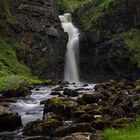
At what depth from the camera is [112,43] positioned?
314ft

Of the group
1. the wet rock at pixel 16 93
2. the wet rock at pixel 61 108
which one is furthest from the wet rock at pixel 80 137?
the wet rock at pixel 16 93

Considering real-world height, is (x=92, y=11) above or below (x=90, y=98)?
above

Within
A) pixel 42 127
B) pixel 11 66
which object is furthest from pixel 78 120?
pixel 11 66

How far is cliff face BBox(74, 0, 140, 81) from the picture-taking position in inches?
3647

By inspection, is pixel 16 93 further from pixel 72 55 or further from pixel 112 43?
pixel 72 55

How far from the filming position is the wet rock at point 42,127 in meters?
24.0

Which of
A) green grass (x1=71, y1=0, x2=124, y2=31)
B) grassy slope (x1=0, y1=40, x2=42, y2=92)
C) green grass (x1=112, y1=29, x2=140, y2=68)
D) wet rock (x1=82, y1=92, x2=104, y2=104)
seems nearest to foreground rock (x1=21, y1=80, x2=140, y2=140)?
wet rock (x1=82, y1=92, x2=104, y2=104)

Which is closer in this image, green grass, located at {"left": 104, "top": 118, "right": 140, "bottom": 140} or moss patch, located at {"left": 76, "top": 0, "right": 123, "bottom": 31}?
green grass, located at {"left": 104, "top": 118, "right": 140, "bottom": 140}

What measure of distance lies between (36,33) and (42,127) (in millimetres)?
71296

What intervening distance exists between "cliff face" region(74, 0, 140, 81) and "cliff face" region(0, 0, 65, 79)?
6.88 metres

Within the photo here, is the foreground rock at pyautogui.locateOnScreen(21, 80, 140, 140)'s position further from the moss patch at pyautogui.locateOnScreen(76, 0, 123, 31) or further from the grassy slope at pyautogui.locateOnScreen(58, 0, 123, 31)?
the grassy slope at pyautogui.locateOnScreen(58, 0, 123, 31)

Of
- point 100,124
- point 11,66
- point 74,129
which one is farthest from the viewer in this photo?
point 11,66

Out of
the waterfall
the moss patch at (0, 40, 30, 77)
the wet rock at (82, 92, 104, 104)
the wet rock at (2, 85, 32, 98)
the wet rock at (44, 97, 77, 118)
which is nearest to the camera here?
the wet rock at (44, 97, 77, 118)

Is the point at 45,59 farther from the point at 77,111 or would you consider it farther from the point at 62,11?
the point at 77,111
